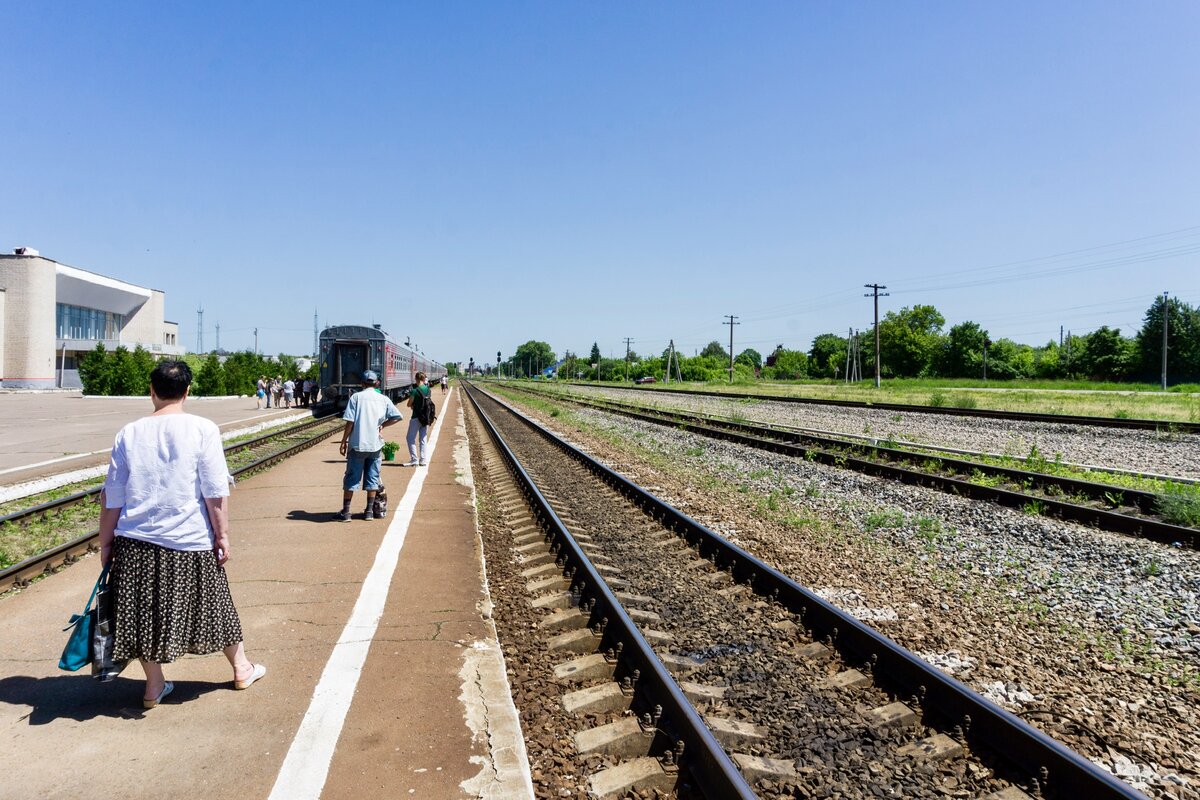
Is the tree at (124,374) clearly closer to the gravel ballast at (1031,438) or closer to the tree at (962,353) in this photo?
the gravel ballast at (1031,438)

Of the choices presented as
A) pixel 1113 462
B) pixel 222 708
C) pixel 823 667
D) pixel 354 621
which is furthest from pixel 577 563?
pixel 1113 462

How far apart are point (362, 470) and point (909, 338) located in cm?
10521

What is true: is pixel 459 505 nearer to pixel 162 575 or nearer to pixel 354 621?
pixel 354 621

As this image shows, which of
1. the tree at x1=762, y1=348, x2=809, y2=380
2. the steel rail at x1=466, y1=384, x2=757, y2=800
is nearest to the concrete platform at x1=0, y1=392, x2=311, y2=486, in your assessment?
the steel rail at x1=466, y1=384, x2=757, y2=800

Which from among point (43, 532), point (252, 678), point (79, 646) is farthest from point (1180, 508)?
point (43, 532)

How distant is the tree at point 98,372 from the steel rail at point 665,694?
51.8 m

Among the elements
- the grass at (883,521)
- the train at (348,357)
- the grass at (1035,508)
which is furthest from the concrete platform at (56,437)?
the grass at (1035,508)

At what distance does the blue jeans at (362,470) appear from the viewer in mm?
8547

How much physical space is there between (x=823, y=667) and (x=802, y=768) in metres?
1.24

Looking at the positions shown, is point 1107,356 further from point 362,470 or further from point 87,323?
point 87,323

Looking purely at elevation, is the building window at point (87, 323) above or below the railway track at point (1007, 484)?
above

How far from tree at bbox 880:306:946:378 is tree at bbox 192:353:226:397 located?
84900mm

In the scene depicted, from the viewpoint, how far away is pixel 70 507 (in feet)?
32.1

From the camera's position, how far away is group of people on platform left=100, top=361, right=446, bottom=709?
11.9 ft
